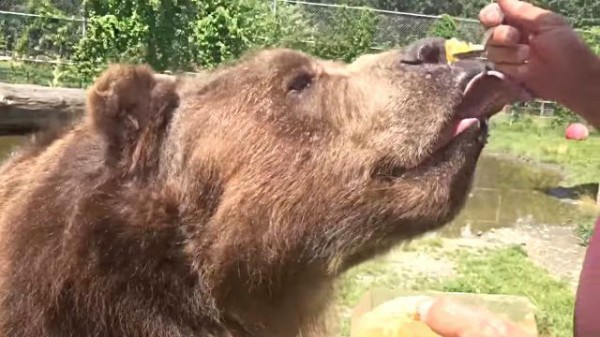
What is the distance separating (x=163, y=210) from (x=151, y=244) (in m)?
0.11

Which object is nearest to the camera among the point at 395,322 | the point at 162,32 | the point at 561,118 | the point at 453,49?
the point at 453,49

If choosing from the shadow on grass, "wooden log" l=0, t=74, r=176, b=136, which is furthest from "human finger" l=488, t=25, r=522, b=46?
the shadow on grass

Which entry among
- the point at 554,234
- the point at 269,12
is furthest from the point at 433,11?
the point at 554,234

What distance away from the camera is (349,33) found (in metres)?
17.9

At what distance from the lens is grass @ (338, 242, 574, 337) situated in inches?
295

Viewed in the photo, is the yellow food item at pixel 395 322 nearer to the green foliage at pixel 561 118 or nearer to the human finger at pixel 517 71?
the human finger at pixel 517 71

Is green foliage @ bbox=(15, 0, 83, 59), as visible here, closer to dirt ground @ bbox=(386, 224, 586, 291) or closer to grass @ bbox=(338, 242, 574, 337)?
dirt ground @ bbox=(386, 224, 586, 291)

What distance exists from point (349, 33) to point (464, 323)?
1491 cm

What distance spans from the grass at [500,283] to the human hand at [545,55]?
4.23m

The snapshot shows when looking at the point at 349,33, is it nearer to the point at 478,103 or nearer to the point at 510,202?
the point at 510,202

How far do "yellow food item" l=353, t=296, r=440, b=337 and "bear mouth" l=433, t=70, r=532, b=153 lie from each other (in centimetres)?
158

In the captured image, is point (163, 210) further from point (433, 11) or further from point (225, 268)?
point (433, 11)

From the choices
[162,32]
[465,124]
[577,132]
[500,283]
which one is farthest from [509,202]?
[465,124]

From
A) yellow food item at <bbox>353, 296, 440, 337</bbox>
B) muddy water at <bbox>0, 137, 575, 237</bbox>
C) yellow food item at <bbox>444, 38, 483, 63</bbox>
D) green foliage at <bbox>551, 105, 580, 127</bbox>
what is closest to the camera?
yellow food item at <bbox>444, 38, 483, 63</bbox>
